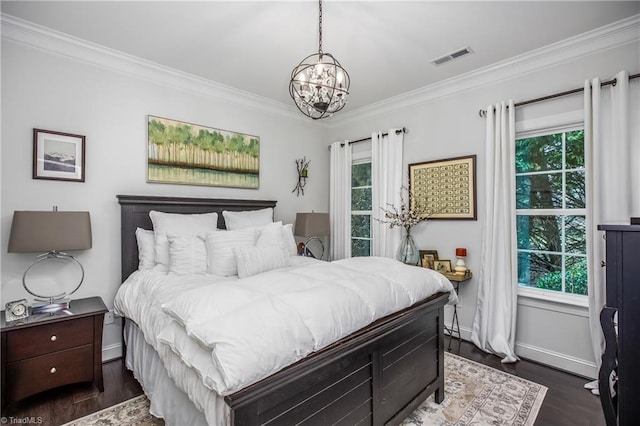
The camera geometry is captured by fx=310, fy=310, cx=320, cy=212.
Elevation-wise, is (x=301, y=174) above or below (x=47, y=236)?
above

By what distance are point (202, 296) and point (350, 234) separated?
316 cm

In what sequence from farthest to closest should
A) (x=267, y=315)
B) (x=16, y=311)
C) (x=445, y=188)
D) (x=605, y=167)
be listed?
(x=445, y=188)
(x=605, y=167)
(x=16, y=311)
(x=267, y=315)

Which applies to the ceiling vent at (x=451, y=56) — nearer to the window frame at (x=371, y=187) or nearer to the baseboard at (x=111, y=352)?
the window frame at (x=371, y=187)

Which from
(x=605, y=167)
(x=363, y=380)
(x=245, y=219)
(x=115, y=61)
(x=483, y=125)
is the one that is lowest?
(x=363, y=380)

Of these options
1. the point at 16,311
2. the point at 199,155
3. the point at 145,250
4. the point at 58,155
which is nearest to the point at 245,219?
the point at 199,155

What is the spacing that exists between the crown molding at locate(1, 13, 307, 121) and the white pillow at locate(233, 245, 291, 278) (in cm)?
199

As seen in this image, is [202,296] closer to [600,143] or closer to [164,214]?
[164,214]

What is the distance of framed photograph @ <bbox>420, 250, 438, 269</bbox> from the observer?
3514mm

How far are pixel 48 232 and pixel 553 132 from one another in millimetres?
4285

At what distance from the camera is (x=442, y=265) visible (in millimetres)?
3402

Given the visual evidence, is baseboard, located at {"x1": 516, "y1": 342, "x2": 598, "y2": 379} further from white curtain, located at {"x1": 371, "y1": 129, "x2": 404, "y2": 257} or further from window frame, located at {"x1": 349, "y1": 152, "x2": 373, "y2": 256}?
window frame, located at {"x1": 349, "y1": 152, "x2": 373, "y2": 256}

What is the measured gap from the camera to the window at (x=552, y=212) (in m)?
2.76

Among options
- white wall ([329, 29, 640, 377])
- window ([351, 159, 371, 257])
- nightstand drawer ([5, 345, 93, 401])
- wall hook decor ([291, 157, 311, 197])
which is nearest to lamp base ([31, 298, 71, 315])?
nightstand drawer ([5, 345, 93, 401])

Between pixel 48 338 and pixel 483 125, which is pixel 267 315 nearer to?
pixel 48 338
